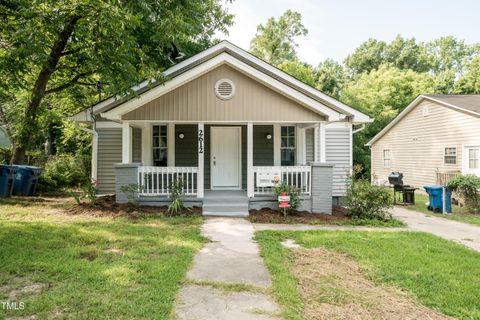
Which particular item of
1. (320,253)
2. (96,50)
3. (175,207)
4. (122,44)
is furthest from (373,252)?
(96,50)

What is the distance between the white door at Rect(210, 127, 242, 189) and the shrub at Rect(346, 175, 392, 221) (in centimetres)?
372

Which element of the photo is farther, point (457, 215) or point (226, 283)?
point (457, 215)

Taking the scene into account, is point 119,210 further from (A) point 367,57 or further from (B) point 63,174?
(A) point 367,57

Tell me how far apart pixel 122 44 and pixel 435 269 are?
7.13m

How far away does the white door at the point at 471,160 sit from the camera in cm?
1300

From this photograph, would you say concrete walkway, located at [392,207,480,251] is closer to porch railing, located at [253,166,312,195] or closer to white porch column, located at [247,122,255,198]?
porch railing, located at [253,166,312,195]

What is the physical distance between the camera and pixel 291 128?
10641 mm

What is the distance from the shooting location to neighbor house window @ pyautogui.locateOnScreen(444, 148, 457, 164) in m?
14.2

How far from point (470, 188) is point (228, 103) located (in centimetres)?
821

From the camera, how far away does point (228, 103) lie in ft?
28.3

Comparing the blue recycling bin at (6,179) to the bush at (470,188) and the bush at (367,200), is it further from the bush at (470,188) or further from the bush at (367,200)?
the bush at (470,188)

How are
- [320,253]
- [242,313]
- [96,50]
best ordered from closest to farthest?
[242,313], [320,253], [96,50]

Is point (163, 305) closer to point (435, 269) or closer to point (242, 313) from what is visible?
point (242, 313)

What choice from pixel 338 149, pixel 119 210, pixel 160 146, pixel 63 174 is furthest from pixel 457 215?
pixel 63 174
